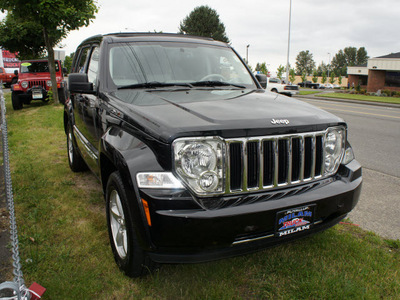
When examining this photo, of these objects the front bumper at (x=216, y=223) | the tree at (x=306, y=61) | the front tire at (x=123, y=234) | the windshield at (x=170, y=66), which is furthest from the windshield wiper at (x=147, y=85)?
the tree at (x=306, y=61)

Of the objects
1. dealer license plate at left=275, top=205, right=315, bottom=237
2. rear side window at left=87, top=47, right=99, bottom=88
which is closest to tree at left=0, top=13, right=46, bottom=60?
rear side window at left=87, top=47, right=99, bottom=88

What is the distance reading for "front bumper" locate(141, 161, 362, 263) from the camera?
200 centimetres

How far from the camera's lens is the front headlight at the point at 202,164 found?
208 centimetres

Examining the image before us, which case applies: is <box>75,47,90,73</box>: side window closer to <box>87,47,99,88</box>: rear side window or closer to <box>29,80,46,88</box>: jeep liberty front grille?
<box>87,47,99,88</box>: rear side window

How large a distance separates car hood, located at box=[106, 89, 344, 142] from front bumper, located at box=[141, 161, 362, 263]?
15.8 inches

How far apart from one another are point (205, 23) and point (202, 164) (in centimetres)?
5581

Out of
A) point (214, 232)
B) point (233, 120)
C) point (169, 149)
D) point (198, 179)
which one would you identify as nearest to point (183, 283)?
point (214, 232)

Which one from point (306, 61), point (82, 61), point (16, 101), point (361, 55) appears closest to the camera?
point (82, 61)

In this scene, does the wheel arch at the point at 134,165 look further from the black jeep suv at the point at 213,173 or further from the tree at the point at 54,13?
the tree at the point at 54,13

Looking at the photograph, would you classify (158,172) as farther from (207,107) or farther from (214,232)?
(207,107)

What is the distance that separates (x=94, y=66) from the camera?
3684mm

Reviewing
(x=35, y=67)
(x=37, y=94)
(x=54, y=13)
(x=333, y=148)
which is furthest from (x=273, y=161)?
(x=35, y=67)

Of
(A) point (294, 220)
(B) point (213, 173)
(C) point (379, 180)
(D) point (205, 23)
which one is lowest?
(C) point (379, 180)

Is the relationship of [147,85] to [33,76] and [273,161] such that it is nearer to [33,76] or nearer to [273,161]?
[273,161]
